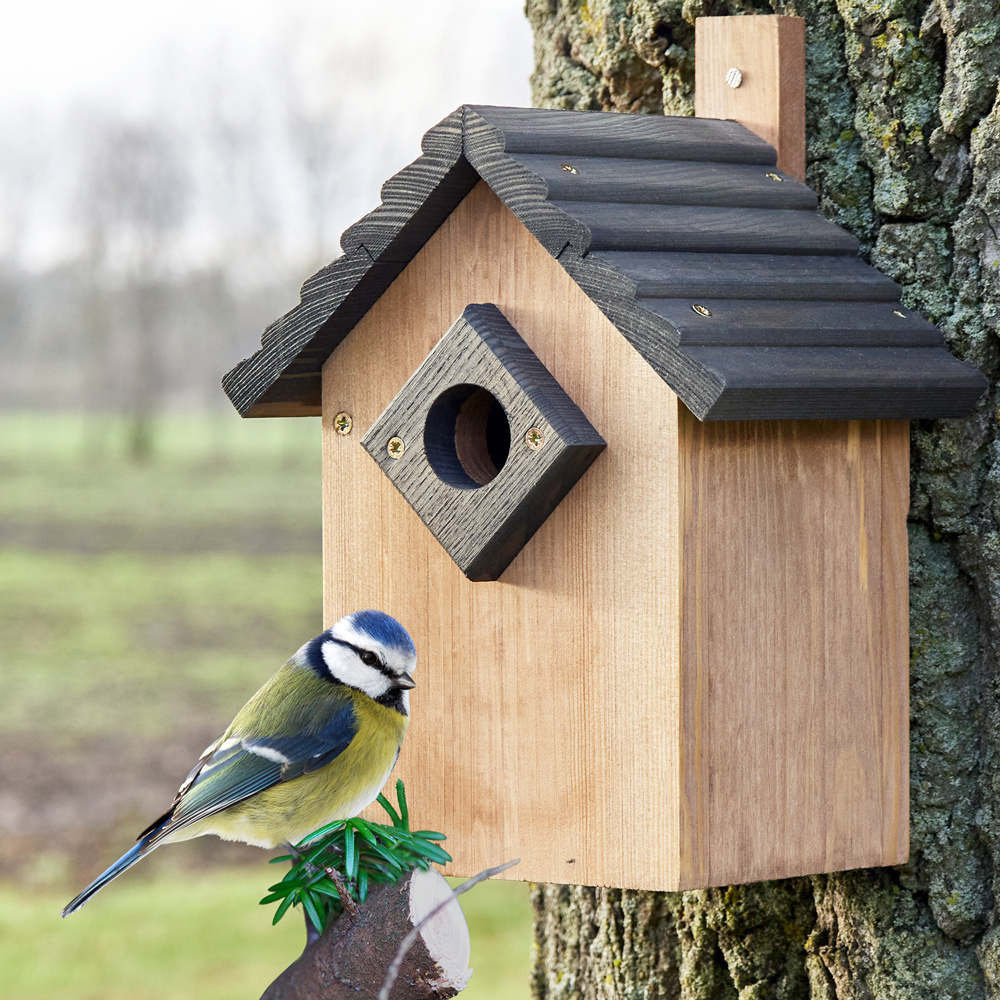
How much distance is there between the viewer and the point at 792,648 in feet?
5.13

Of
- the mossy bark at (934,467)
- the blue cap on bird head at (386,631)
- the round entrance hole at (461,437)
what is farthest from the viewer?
the mossy bark at (934,467)

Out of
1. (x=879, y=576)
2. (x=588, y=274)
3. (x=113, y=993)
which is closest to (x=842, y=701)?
(x=879, y=576)

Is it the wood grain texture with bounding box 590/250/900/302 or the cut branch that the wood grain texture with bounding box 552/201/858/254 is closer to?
the wood grain texture with bounding box 590/250/900/302

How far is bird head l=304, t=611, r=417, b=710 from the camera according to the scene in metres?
1.52

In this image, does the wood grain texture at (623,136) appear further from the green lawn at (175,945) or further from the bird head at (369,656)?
the green lawn at (175,945)

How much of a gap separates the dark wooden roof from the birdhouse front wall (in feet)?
0.27

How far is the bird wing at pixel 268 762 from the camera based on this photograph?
5.08 feet

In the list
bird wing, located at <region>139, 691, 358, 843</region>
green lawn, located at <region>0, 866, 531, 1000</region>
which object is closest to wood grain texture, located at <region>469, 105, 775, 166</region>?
bird wing, located at <region>139, 691, 358, 843</region>

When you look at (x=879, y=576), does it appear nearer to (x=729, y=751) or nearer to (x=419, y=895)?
(x=729, y=751)

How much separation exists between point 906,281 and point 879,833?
2.62 ft

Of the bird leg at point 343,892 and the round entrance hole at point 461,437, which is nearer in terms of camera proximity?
the bird leg at point 343,892

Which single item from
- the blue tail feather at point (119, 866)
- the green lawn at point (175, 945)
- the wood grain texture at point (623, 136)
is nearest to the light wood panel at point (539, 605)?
the wood grain texture at point (623, 136)

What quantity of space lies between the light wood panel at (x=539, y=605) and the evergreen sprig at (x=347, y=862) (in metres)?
0.16

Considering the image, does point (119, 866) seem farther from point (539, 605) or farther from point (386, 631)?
point (539, 605)
